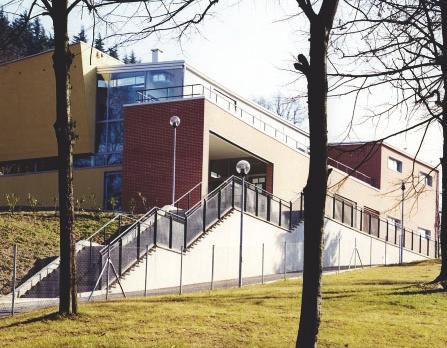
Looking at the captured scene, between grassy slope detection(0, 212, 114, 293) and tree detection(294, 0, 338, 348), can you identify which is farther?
grassy slope detection(0, 212, 114, 293)

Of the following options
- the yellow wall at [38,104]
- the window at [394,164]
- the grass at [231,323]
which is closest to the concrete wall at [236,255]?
the grass at [231,323]

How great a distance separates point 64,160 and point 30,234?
12.2 m

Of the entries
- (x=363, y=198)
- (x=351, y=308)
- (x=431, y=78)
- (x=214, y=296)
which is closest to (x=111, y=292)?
(x=214, y=296)

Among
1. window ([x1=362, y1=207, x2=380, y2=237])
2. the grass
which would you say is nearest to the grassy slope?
the grass

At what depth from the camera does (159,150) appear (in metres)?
31.7

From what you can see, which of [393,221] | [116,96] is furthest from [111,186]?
[393,221]

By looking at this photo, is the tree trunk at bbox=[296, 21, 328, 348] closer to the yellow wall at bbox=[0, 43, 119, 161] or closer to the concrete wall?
the concrete wall

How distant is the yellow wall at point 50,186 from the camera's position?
118ft

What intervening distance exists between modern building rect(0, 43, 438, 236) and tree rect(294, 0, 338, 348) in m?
21.9

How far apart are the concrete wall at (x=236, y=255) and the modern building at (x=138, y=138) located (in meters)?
1.81

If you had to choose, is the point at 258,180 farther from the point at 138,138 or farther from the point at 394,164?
the point at 394,164

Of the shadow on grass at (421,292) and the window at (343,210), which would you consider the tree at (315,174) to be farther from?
the window at (343,210)

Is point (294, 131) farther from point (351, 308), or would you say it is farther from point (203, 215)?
point (351, 308)

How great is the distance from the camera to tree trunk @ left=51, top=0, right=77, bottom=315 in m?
11.5
